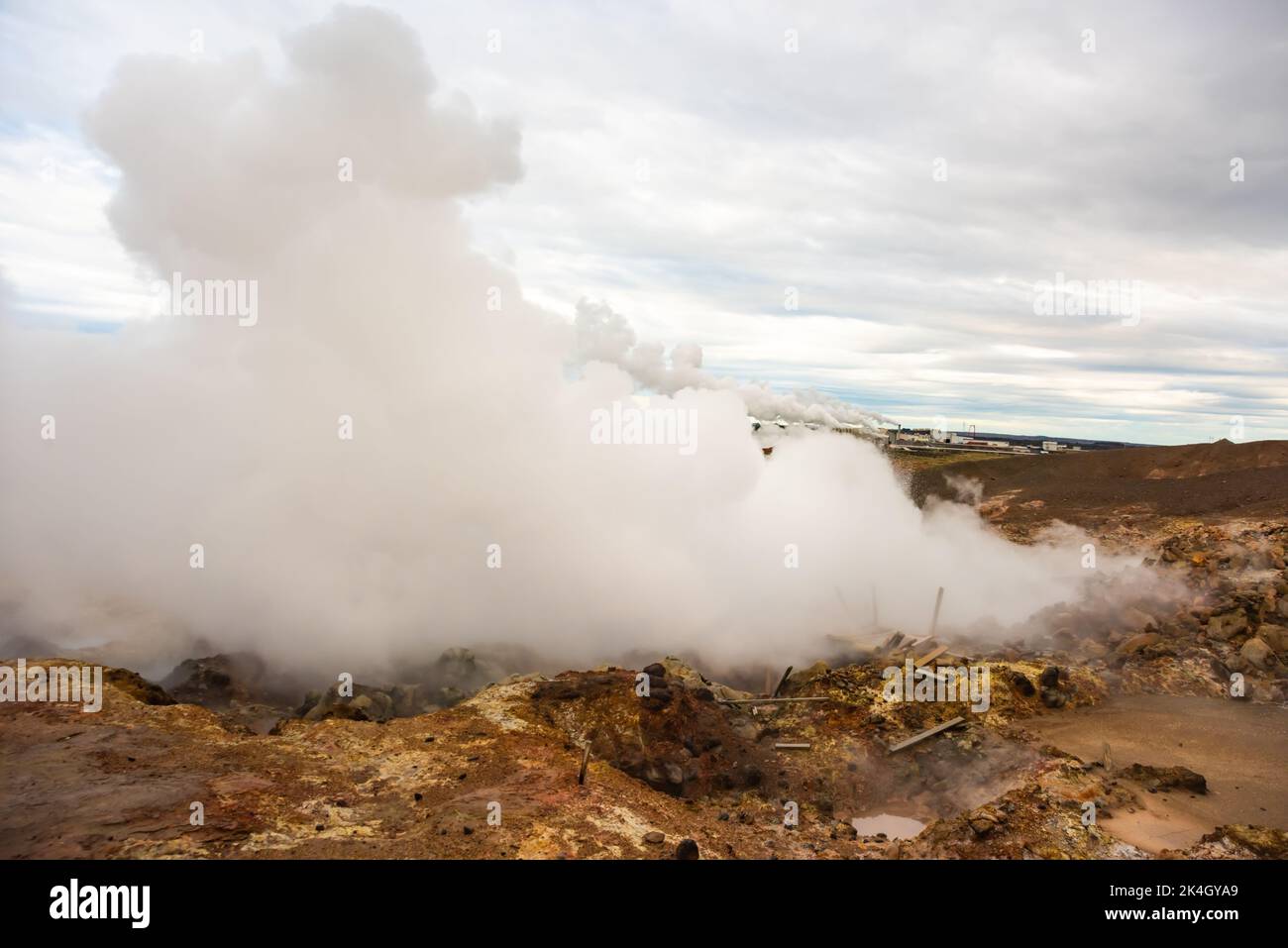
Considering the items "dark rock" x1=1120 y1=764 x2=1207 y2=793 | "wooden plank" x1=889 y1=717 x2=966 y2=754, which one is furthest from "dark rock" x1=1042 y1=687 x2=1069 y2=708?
"dark rock" x1=1120 y1=764 x2=1207 y2=793

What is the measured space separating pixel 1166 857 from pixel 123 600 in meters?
29.6

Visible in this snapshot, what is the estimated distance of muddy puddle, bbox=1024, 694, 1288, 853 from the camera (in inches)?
427

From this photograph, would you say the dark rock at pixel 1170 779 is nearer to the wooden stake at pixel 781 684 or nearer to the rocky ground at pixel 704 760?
the rocky ground at pixel 704 760

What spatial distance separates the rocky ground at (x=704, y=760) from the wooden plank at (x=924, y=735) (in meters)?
0.15

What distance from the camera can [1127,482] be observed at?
48.6 meters

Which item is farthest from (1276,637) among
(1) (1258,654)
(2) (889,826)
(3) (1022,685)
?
(2) (889,826)

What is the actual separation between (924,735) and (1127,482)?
146 ft

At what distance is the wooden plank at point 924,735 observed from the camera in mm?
14234

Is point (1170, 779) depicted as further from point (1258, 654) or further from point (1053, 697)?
point (1258, 654)

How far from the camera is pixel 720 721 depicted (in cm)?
1520

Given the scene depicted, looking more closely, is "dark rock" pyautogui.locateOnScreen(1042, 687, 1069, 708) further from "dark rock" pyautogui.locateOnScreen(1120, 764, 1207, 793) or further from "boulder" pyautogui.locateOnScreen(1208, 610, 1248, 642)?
"boulder" pyautogui.locateOnScreen(1208, 610, 1248, 642)

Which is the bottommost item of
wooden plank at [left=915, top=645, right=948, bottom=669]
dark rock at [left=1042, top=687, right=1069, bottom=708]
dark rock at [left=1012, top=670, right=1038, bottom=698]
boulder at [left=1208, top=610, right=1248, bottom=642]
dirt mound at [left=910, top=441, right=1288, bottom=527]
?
dark rock at [left=1042, top=687, right=1069, bottom=708]

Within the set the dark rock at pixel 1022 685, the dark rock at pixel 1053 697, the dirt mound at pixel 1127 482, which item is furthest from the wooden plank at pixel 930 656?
the dirt mound at pixel 1127 482

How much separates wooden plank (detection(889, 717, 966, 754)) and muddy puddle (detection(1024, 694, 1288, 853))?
1707 mm
